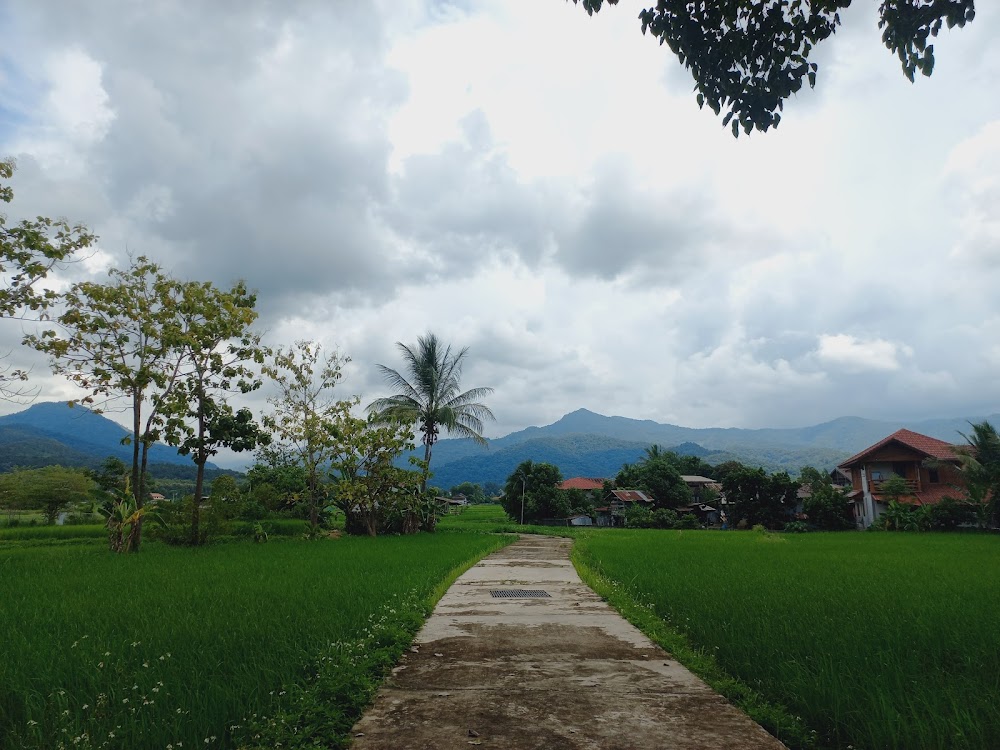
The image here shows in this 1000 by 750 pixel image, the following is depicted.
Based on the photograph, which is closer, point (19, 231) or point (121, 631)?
point (121, 631)

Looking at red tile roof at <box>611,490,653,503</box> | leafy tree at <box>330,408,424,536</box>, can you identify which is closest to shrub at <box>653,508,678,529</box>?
red tile roof at <box>611,490,653,503</box>

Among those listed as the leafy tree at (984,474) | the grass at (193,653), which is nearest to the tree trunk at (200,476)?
the grass at (193,653)

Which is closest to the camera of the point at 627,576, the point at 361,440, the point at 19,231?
the point at 627,576

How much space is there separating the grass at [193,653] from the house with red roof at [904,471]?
33.3 metres

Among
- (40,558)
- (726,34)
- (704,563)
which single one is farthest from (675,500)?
(726,34)

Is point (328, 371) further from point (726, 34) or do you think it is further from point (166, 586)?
point (726, 34)

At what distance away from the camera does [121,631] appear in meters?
4.92

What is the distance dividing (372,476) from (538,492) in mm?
21719

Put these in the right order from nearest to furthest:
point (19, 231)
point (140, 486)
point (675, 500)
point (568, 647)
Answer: point (568, 647) < point (19, 231) < point (140, 486) < point (675, 500)

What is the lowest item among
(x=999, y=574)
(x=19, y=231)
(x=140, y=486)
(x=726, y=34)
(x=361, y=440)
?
(x=999, y=574)

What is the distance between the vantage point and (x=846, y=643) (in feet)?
14.4

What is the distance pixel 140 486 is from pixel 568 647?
1514 cm

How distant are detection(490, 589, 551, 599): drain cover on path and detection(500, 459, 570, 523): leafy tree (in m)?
34.4

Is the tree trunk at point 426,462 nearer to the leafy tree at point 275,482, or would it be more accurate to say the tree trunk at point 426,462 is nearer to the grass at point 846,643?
the leafy tree at point 275,482
